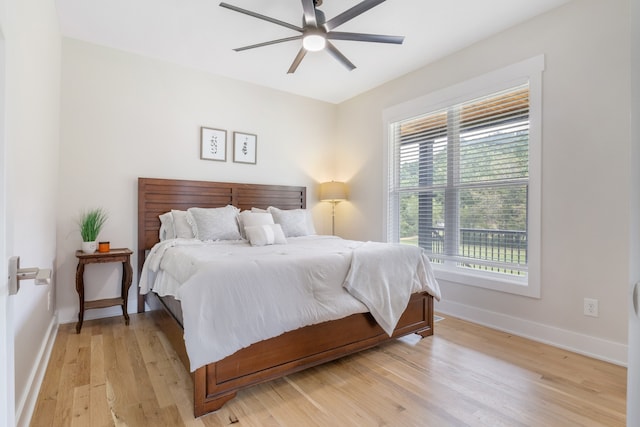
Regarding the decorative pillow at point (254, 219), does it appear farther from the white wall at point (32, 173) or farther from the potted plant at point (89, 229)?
the white wall at point (32, 173)

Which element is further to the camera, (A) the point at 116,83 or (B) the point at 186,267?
(A) the point at 116,83

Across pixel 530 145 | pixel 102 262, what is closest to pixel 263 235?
pixel 102 262

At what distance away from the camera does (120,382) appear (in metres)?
2.05

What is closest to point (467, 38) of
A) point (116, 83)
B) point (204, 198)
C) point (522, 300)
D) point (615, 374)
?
point (522, 300)

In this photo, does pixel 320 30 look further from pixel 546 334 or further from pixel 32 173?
pixel 546 334

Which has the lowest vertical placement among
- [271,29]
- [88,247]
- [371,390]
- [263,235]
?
[371,390]

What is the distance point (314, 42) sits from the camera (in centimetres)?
262

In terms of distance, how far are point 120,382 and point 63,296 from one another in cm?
165

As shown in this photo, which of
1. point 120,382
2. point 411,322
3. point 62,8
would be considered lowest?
point 120,382

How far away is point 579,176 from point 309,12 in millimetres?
2403

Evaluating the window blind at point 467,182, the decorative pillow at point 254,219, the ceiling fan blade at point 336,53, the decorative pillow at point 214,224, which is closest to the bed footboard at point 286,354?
the window blind at point 467,182

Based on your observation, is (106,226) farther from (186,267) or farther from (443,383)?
(443,383)

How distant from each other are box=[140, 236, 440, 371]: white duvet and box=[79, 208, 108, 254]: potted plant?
70cm

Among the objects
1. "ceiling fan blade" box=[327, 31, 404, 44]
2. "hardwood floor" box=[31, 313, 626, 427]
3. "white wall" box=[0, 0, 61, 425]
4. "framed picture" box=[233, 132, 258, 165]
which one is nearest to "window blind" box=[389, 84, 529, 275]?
"hardwood floor" box=[31, 313, 626, 427]
